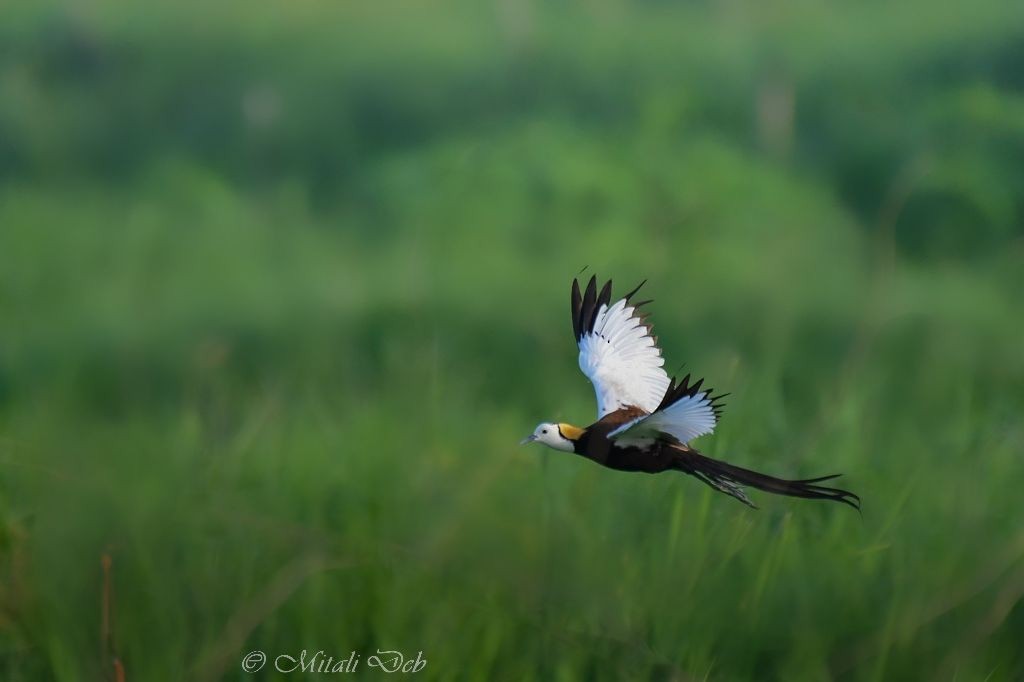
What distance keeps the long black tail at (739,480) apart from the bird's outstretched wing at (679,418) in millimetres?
20

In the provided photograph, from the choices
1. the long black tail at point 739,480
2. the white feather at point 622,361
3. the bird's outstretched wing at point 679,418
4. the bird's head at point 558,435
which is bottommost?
the long black tail at point 739,480

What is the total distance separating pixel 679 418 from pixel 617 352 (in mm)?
231

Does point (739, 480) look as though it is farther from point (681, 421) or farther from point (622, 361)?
point (622, 361)

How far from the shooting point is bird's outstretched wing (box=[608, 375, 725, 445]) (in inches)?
46.1

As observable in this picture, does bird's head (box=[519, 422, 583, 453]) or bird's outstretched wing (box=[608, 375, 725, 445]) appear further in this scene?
bird's head (box=[519, 422, 583, 453])

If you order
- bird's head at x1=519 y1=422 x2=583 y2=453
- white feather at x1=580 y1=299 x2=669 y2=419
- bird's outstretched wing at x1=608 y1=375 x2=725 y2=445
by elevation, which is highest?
white feather at x1=580 y1=299 x2=669 y2=419

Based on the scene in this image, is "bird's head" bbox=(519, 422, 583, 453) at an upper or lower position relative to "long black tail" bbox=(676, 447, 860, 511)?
upper

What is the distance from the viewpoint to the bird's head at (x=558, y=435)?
1.31 meters

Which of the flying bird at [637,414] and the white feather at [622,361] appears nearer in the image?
the flying bird at [637,414]

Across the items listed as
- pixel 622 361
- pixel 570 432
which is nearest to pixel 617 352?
pixel 622 361

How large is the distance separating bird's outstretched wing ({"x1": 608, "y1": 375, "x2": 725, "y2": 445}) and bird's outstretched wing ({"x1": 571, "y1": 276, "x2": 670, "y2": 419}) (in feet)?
0.30

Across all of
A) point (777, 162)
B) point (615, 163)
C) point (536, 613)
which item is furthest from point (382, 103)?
point (536, 613)

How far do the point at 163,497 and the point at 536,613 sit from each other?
448mm

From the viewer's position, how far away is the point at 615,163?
2.39m
